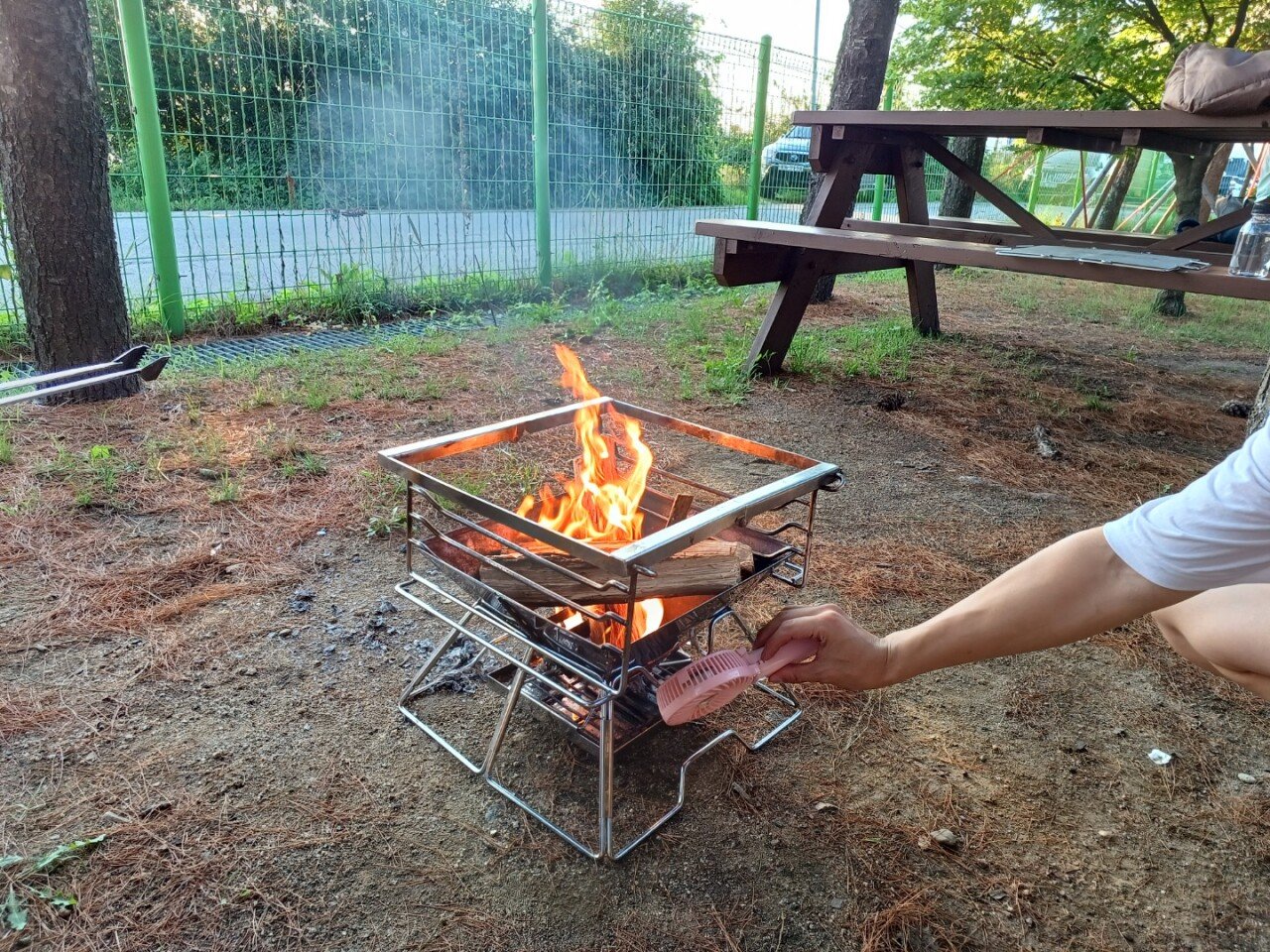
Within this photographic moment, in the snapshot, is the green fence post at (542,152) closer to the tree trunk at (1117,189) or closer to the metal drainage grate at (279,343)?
the metal drainage grate at (279,343)

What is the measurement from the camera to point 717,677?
4.54ft

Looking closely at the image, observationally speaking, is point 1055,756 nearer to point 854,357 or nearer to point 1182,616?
point 1182,616

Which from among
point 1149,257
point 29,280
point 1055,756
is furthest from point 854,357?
point 29,280

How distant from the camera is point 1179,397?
4.62 meters

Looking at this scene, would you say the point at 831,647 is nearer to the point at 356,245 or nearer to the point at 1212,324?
the point at 356,245

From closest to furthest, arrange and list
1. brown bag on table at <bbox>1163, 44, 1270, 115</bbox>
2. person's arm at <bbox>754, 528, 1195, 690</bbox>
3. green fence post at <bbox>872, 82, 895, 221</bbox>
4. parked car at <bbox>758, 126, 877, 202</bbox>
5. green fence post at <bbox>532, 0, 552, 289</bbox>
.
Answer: person's arm at <bbox>754, 528, 1195, 690</bbox>
brown bag on table at <bbox>1163, 44, 1270, 115</bbox>
green fence post at <bbox>532, 0, 552, 289</bbox>
parked car at <bbox>758, 126, 877, 202</bbox>
green fence post at <bbox>872, 82, 895, 221</bbox>

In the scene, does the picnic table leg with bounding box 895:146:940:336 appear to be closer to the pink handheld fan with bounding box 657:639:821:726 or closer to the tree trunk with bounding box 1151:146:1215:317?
the tree trunk with bounding box 1151:146:1215:317

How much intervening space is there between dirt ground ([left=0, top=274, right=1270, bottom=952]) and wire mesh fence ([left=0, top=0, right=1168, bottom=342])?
163 centimetres

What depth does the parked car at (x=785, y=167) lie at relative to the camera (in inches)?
356

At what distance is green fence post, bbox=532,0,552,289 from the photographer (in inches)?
246

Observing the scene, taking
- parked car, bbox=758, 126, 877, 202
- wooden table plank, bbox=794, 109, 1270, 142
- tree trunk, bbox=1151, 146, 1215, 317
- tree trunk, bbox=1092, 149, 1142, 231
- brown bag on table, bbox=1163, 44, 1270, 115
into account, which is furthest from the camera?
tree trunk, bbox=1092, 149, 1142, 231

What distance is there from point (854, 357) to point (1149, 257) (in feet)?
5.95

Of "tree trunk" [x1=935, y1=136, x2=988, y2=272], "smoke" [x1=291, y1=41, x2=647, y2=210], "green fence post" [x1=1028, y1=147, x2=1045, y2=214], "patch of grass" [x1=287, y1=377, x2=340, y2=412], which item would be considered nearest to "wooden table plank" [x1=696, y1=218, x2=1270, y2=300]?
"patch of grass" [x1=287, y1=377, x2=340, y2=412]

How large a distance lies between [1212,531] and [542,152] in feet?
20.7
